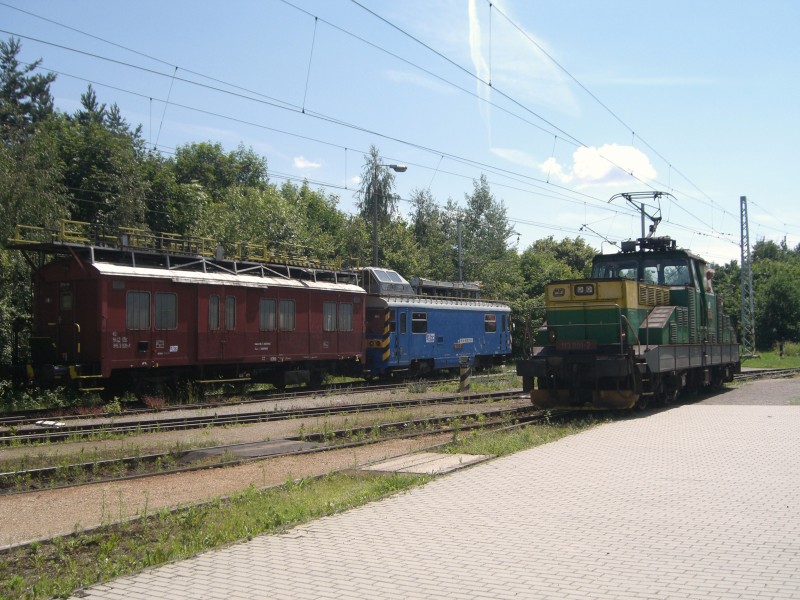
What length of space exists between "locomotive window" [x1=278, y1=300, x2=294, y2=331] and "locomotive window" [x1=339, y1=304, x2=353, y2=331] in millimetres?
2389

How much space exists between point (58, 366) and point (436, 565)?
49.2 feet

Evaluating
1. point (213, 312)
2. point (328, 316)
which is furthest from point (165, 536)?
point (328, 316)

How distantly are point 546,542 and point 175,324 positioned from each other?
605 inches

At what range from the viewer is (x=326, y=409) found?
58.9 ft

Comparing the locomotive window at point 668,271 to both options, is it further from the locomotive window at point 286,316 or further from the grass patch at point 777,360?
the grass patch at point 777,360

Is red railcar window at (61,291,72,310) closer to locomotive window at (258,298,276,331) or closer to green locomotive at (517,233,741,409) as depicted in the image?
locomotive window at (258,298,276,331)

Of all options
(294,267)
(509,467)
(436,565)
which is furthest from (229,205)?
(436,565)

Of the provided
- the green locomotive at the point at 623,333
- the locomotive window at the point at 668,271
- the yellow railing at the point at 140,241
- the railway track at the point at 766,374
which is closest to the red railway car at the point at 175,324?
the yellow railing at the point at 140,241

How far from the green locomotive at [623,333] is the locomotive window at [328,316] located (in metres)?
9.25

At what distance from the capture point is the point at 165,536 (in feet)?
A: 23.5

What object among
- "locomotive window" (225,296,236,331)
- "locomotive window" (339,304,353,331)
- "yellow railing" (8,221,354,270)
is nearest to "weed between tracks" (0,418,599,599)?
"yellow railing" (8,221,354,270)

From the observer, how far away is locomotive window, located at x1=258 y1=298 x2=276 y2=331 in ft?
73.3

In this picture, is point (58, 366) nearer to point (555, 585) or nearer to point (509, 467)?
point (509, 467)

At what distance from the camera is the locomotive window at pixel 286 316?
23047 millimetres
